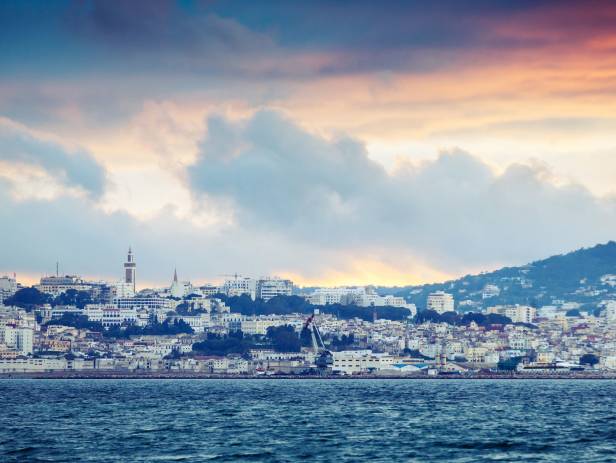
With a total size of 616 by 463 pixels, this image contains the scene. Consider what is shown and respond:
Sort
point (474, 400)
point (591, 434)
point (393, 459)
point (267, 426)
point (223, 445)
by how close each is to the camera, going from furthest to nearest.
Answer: point (474, 400) → point (267, 426) → point (591, 434) → point (223, 445) → point (393, 459)

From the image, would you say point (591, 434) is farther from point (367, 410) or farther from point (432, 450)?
point (367, 410)

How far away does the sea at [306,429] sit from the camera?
64125 mm

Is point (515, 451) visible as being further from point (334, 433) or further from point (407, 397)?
point (407, 397)

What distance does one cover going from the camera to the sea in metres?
64.1

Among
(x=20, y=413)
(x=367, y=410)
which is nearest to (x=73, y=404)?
(x=20, y=413)

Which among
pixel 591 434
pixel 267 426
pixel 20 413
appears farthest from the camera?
pixel 20 413

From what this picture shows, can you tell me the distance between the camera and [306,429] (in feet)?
257

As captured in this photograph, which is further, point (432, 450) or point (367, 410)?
point (367, 410)

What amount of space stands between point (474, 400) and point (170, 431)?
43.9 m

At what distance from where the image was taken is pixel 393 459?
2456 inches

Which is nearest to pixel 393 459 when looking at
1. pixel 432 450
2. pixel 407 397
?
pixel 432 450

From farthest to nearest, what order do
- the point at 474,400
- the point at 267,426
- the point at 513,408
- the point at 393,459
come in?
1. the point at 474,400
2. the point at 513,408
3. the point at 267,426
4. the point at 393,459

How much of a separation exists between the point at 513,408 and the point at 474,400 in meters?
13.2

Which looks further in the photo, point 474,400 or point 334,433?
point 474,400
